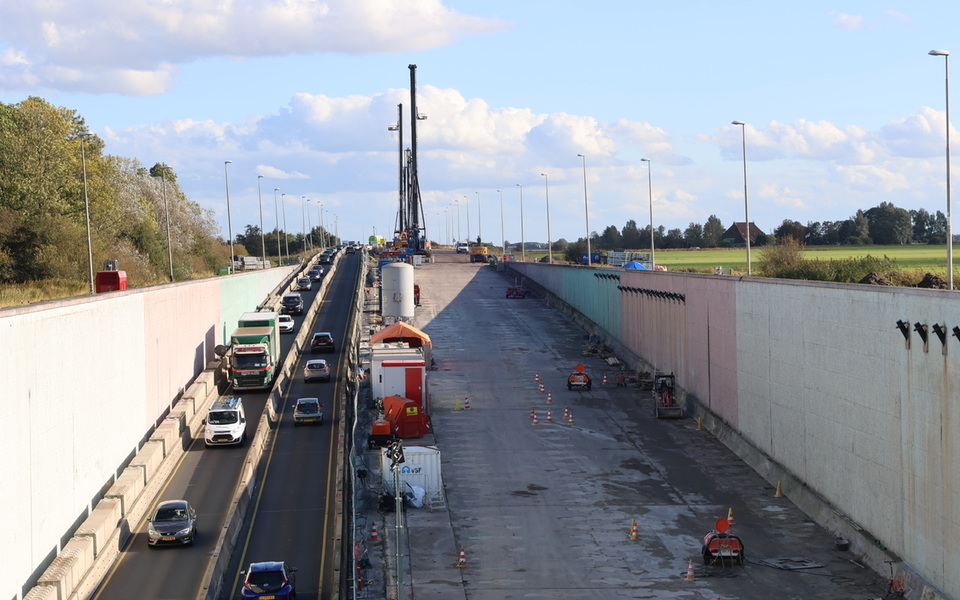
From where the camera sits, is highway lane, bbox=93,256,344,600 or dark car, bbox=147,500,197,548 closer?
highway lane, bbox=93,256,344,600

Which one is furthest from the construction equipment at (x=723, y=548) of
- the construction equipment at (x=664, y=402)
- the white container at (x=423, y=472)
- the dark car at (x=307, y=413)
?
the dark car at (x=307, y=413)

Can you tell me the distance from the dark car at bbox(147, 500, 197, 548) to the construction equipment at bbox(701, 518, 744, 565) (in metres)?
16.2

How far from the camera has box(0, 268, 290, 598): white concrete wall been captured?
93.4ft

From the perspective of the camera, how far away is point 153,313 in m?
50.9

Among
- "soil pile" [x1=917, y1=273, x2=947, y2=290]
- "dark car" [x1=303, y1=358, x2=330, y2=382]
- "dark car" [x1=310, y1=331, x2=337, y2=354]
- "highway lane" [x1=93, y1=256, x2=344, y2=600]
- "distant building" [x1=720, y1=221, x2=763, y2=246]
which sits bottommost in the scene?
"highway lane" [x1=93, y1=256, x2=344, y2=600]

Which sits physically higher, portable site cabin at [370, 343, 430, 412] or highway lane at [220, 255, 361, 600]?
portable site cabin at [370, 343, 430, 412]

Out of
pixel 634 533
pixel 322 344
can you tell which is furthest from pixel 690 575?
pixel 322 344

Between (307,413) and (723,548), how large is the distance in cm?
2428

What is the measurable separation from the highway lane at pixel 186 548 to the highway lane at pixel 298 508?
1129mm

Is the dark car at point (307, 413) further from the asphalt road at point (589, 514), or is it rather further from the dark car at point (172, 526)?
the dark car at point (172, 526)

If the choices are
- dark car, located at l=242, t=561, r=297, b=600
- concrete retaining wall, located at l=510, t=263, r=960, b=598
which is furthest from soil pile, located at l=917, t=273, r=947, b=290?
dark car, located at l=242, t=561, r=297, b=600

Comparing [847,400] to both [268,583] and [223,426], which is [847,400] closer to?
[268,583]

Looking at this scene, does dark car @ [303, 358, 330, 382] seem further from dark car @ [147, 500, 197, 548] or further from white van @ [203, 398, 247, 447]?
dark car @ [147, 500, 197, 548]

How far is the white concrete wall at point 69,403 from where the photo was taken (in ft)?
93.4
